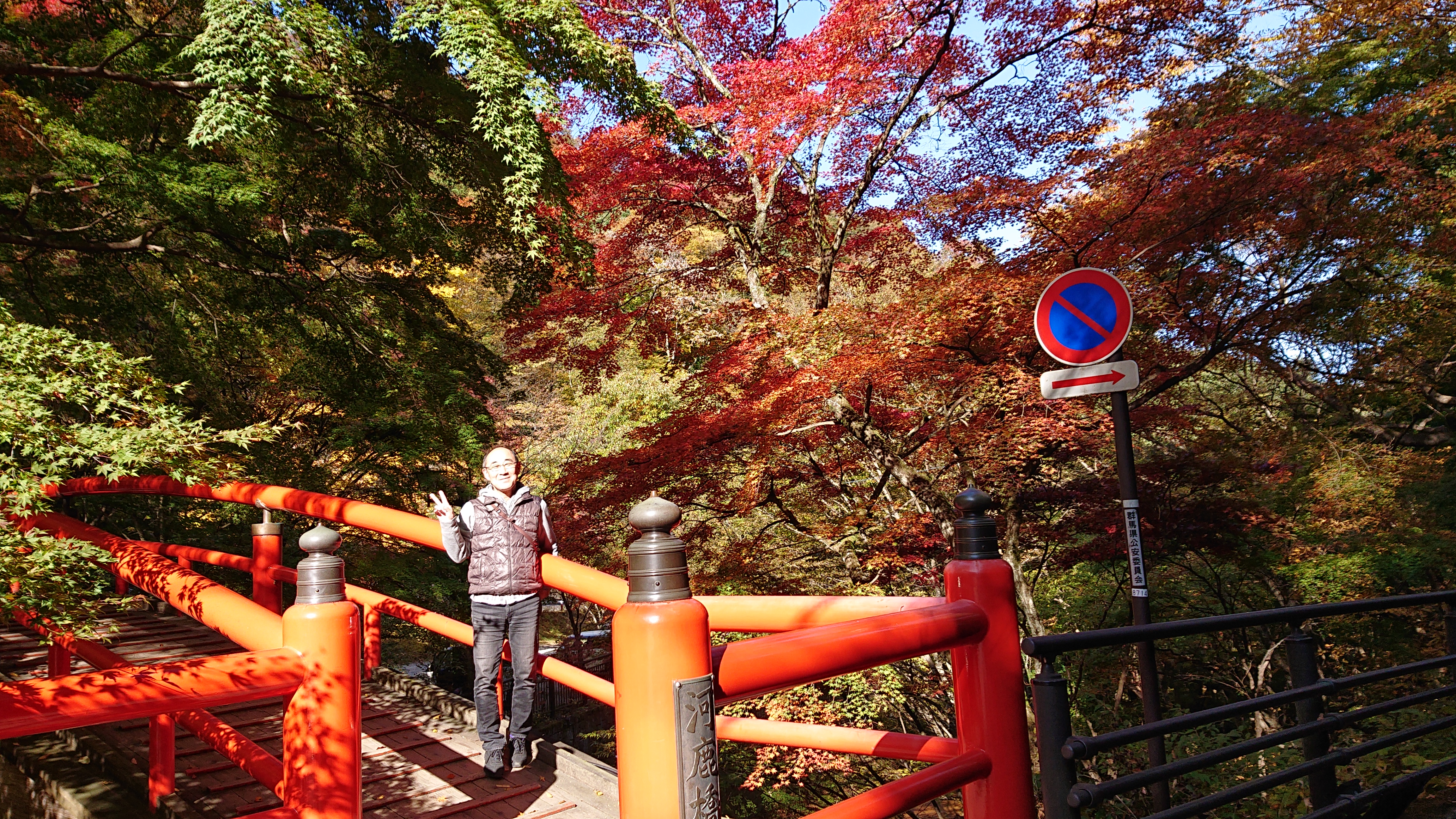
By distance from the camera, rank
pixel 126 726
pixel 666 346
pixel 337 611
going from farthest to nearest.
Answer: pixel 666 346 < pixel 126 726 < pixel 337 611

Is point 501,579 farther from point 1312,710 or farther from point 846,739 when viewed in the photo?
point 1312,710

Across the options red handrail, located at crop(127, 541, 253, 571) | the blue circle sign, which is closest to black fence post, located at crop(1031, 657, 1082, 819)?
the blue circle sign

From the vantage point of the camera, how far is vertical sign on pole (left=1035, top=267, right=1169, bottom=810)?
3.62 metres

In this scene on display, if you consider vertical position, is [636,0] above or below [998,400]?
above

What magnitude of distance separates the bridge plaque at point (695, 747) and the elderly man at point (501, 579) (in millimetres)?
2677

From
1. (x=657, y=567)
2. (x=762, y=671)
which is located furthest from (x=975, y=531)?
(x=657, y=567)

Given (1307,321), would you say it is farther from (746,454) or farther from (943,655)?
(746,454)

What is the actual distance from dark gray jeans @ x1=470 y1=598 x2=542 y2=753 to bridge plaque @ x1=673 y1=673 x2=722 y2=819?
276cm

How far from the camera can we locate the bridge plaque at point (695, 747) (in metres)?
0.94

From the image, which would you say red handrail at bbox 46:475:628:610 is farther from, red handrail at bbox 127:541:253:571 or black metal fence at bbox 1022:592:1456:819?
black metal fence at bbox 1022:592:1456:819

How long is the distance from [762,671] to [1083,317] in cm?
365

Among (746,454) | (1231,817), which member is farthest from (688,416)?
(1231,817)

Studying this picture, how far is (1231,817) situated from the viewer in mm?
6742

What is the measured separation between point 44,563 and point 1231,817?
27.2 ft
